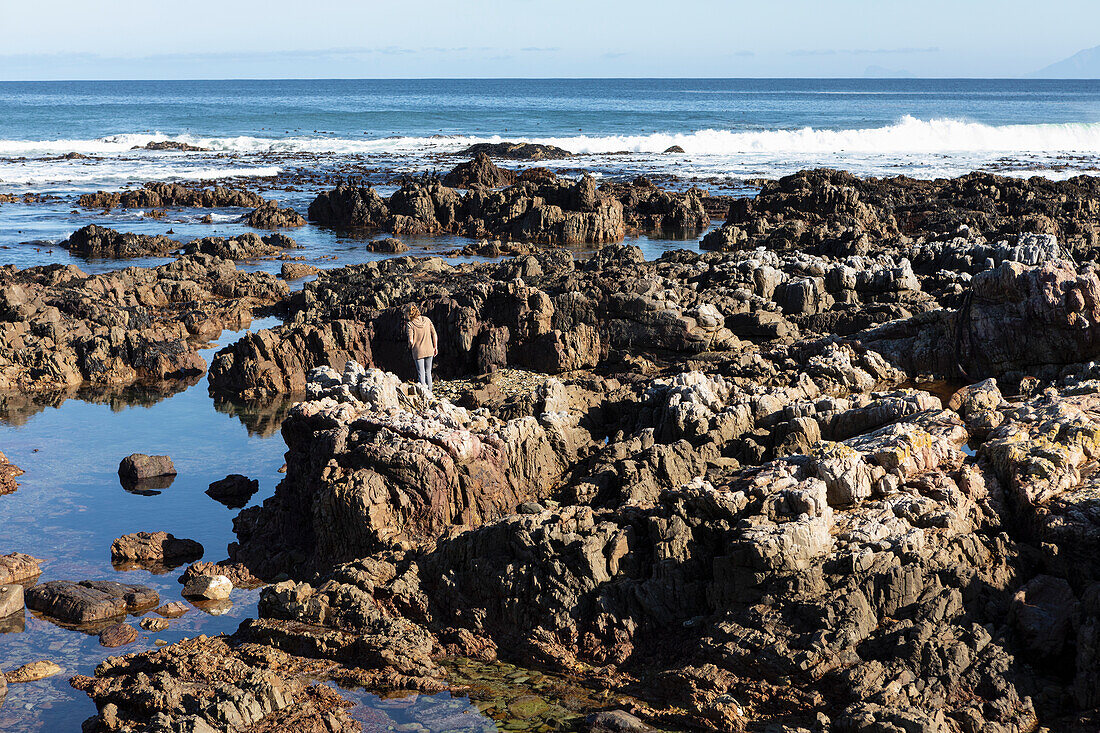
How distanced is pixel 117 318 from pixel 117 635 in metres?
13.9

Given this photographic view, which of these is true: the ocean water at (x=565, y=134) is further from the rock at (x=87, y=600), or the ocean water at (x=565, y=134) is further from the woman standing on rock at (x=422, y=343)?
the rock at (x=87, y=600)

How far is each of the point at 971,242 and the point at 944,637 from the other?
693 inches

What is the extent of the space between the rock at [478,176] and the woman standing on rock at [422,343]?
35.7 m

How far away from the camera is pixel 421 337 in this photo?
1505 centimetres

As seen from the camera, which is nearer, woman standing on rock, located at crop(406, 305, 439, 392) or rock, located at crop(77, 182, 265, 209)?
woman standing on rock, located at crop(406, 305, 439, 392)

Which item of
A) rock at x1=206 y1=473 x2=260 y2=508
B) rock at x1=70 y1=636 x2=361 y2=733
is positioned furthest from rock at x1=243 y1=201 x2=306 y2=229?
rock at x1=70 y1=636 x2=361 y2=733

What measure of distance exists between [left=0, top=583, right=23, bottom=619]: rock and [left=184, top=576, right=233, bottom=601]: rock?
1.59m

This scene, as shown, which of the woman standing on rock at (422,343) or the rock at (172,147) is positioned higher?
the rock at (172,147)

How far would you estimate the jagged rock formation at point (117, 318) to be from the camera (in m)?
19.0

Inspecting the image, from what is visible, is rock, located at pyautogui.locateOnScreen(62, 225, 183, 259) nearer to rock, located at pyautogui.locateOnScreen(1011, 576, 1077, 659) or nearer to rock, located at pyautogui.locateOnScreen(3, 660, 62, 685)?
rock, located at pyautogui.locateOnScreen(3, 660, 62, 685)

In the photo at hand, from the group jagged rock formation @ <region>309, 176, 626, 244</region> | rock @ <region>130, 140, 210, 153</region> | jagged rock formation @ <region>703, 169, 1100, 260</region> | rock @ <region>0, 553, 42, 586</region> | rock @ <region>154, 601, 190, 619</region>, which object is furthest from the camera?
rock @ <region>130, 140, 210, 153</region>

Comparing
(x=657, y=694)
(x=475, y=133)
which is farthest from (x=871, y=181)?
(x=475, y=133)

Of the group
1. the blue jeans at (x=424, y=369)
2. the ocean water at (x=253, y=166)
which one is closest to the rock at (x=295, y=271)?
the ocean water at (x=253, y=166)

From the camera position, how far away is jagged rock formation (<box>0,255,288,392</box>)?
1900cm
